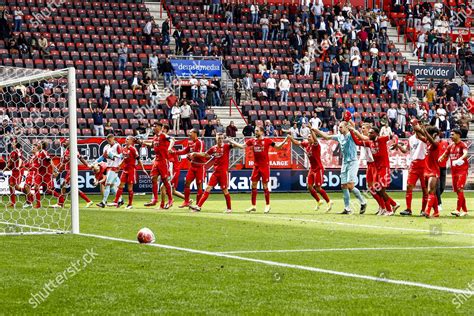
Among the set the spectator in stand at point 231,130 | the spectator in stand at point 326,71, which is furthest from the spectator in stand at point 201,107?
the spectator in stand at point 326,71

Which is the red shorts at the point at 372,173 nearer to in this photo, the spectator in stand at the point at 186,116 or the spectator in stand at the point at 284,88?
the spectator in stand at the point at 186,116

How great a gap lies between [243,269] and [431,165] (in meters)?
11.6

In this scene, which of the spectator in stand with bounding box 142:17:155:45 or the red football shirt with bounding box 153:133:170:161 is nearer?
the red football shirt with bounding box 153:133:170:161

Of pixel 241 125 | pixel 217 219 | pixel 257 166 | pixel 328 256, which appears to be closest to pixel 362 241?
pixel 328 256

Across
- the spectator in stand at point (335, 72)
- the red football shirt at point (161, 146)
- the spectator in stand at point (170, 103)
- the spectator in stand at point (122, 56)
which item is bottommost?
the red football shirt at point (161, 146)

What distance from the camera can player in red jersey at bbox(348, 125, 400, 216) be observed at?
2361cm

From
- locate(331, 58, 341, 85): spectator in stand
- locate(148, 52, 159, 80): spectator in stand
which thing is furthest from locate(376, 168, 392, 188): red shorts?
locate(331, 58, 341, 85): spectator in stand

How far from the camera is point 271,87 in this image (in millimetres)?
44031

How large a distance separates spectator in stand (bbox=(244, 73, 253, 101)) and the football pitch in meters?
24.0

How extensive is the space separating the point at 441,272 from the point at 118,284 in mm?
3895

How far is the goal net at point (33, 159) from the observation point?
18780mm

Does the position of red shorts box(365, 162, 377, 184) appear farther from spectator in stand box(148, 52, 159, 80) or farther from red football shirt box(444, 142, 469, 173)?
spectator in stand box(148, 52, 159, 80)

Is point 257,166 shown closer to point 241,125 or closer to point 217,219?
point 217,219

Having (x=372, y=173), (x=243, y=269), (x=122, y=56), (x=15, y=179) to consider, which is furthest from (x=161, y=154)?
(x=122, y=56)
